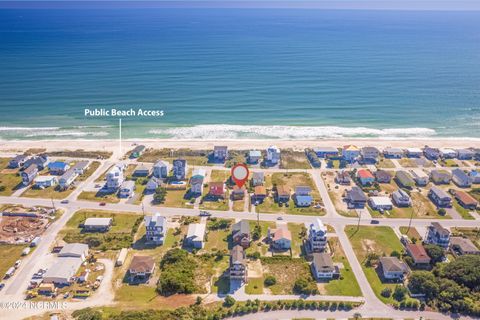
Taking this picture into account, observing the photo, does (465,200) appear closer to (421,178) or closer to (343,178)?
(421,178)

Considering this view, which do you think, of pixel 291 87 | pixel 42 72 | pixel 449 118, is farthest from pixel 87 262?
pixel 42 72

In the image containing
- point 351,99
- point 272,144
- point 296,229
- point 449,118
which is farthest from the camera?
point 351,99

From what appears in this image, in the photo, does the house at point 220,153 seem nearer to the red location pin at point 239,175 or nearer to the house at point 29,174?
the red location pin at point 239,175

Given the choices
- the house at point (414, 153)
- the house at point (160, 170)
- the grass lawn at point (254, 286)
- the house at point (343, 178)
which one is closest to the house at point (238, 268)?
the grass lawn at point (254, 286)

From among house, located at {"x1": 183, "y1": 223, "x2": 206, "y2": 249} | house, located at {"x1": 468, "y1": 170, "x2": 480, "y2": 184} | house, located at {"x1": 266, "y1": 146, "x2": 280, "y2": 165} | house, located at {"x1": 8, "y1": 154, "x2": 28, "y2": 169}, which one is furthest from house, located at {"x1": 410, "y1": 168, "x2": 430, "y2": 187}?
house, located at {"x1": 8, "y1": 154, "x2": 28, "y2": 169}

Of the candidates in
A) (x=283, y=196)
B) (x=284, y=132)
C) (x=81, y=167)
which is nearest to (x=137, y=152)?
(x=81, y=167)

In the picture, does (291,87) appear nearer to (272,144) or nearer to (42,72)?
(272,144)
